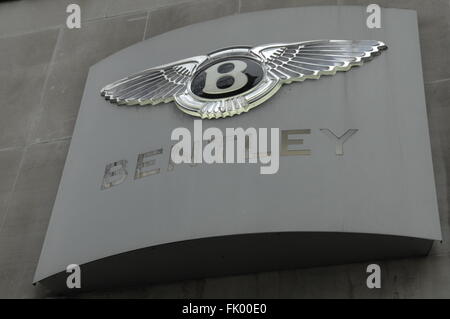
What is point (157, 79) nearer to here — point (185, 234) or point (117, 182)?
point (117, 182)

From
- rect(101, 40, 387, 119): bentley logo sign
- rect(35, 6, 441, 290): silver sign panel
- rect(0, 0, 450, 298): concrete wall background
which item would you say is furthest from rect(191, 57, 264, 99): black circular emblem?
rect(0, 0, 450, 298): concrete wall background

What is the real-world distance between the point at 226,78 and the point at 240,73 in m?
0.18

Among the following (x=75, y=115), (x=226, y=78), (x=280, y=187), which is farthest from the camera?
(x=75, y=115)

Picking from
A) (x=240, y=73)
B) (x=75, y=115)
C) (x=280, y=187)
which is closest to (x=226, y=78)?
(x=240, y=73)

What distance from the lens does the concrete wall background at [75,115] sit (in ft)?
29.5

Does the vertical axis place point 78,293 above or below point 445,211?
below

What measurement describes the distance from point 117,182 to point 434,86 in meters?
3.87

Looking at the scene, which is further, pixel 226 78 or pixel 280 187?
pixel 226 78

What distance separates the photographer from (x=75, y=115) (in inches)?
472

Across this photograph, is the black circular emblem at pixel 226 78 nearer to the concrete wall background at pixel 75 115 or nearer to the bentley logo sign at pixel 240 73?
the bentley logo sign at pixel 240 73

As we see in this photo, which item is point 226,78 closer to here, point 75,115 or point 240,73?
point 240,73

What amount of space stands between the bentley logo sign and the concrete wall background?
1.14 meters

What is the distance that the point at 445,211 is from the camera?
9.22m
